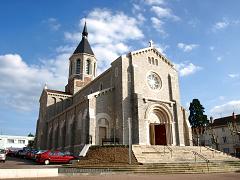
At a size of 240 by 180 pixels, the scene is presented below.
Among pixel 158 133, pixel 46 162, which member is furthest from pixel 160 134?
pixel 46 162

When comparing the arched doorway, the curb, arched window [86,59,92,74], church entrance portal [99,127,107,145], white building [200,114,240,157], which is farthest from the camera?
white building [200,114,240,157]

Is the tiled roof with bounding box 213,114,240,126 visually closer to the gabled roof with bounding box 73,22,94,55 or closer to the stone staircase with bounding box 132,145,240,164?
the stone staircase with bounding box 132,145,240,164

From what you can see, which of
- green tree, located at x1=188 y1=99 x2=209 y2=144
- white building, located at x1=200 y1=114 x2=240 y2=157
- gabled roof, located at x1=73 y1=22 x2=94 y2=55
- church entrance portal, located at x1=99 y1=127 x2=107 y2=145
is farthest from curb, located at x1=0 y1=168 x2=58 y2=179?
white building, located at x1=200 y1=114 x2=240 y2=157

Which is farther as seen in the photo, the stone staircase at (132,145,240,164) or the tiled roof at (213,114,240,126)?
the tiled roof at (213,114,240,126)

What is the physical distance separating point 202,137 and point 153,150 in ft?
139

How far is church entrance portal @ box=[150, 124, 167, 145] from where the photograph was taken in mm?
31031

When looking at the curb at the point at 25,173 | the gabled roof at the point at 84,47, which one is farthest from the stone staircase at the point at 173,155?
the gabled roof at the point at 84,47

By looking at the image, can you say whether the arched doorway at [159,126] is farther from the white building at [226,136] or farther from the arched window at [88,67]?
the white building at [226,136]

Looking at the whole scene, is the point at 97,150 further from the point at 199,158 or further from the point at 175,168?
the point at 199,158

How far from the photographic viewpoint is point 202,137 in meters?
62.8

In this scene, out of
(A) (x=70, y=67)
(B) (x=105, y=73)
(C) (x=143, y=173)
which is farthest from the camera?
(A) (x=70, y=67)

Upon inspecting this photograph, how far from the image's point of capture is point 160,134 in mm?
31594

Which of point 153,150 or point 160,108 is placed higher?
point 160,108

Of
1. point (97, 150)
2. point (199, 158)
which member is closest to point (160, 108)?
point (199, 158)
